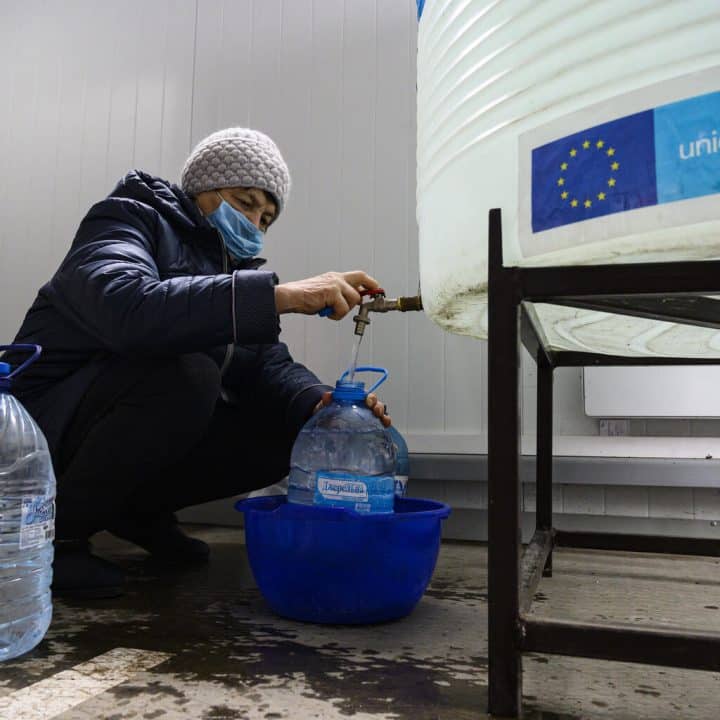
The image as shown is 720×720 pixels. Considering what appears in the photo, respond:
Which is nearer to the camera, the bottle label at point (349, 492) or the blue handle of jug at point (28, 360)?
the blue handle of jug at point (28, 360)

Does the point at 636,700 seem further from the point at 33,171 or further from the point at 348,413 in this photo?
the point at 33,171

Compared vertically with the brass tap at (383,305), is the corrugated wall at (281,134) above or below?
above

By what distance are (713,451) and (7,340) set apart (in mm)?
2213

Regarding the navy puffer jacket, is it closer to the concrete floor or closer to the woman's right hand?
the woman's right hand

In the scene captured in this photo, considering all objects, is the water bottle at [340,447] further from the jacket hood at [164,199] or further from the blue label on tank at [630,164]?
the blue label on tank at [630,164]

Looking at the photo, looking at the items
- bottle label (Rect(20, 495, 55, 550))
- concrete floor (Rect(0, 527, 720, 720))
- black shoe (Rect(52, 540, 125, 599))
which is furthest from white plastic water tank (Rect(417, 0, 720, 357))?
black shoe (Rect(52, 540, 125, 599))

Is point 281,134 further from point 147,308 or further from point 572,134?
point 572,134

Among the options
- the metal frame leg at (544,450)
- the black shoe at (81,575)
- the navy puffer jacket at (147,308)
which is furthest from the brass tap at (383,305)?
the black shoe at (81,575)

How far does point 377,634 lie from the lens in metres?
0.97

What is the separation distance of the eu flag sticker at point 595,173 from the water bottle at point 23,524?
66 cm

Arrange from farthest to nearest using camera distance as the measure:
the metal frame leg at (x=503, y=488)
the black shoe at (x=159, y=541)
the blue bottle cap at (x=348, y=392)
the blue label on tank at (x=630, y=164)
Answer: the black shoe at (x=159, y=541) < the blue bottle cap at (x=348, y=392) < the metal frame leg at (x=503, y=488) < the blue label on tank at (x=630, y=164)

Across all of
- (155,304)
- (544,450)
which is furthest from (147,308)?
(544,450)

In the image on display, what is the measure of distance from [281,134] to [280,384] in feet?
3.46

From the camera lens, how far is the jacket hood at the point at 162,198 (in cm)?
129
